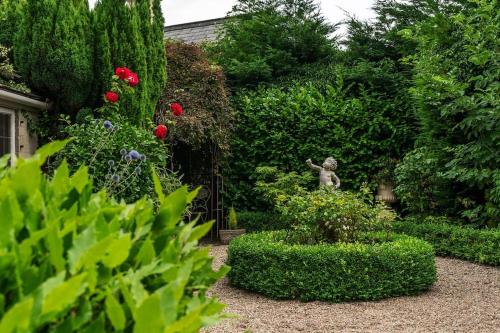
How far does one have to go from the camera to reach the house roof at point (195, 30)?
51.8ft

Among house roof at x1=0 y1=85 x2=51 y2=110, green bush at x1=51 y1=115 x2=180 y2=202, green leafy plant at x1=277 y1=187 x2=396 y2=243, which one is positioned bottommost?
green leafy plant at x1=277 y1=187 x2=396 y2=243

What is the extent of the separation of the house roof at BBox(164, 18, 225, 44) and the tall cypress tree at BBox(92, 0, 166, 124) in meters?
6.70

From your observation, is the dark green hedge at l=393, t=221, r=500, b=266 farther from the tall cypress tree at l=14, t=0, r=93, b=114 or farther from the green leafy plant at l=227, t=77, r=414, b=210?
the tall cypress tree at l=14, t=0, r=93, b=114

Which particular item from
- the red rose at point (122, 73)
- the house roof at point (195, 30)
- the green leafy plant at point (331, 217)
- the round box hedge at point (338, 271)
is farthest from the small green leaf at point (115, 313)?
the house roof at point (195, 30)

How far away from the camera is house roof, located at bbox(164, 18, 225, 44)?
51.8 ft

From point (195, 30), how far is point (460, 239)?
11.1 m

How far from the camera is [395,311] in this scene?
5.52 meters

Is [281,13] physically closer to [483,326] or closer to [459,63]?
[459,63]

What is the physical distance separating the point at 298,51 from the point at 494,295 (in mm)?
7854

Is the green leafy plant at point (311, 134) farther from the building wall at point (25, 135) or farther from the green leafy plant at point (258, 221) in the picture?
the building wall at point (25, 135)

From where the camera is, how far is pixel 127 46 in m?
8.01

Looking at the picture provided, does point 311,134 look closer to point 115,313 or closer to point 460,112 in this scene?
point 460,112

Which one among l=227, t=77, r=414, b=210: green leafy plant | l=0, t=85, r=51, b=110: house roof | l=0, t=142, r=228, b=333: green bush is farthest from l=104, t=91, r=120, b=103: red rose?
l=0, t=142, r=228, b=333: green bush

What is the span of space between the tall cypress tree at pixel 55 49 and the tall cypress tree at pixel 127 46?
0.59 feet
